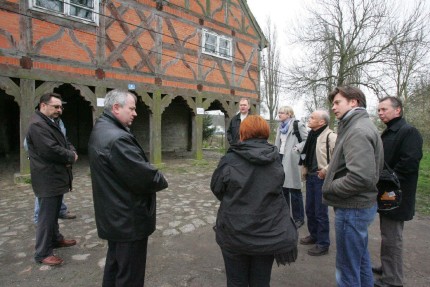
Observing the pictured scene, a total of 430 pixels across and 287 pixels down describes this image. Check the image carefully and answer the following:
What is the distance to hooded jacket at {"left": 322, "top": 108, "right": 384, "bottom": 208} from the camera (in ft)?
7.28

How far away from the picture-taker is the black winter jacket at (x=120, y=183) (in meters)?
2.16

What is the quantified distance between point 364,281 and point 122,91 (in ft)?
8.56

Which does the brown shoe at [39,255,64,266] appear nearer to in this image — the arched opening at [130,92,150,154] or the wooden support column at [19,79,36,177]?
the wooden support column at [19,79,36,177]

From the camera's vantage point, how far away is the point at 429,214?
5590 mm

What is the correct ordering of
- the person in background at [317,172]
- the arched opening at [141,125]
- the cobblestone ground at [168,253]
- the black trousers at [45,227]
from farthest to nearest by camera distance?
the arched opening at [141,125], the person in background at [317,172], the black trousers at [45,227], the cobblestone ground at [168,253]

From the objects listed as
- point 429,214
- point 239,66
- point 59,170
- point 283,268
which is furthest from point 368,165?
point 239,66

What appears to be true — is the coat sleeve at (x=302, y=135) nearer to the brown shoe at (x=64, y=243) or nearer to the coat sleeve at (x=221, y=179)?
the coat sleeve at (x=221, y=179)

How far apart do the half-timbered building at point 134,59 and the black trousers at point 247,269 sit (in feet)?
23.6

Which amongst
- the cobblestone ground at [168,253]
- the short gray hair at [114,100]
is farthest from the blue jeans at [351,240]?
the short gray hair at [114,100]

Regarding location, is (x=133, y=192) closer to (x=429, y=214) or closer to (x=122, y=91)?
(x=122, y=91)

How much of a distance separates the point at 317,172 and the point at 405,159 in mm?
989

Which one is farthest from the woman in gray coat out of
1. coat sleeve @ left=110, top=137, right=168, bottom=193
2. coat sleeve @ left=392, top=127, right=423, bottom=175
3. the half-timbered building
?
the half-timbered building

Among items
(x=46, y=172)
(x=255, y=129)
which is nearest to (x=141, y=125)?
(x=46, y=172)

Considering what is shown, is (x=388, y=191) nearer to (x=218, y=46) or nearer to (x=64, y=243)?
(x=64, y=243)
